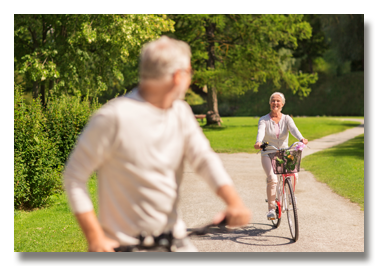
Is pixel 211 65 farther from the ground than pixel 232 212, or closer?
farther from the ground

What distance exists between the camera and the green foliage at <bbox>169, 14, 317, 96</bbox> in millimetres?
24203

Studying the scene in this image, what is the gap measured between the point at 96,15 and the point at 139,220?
14.4 m

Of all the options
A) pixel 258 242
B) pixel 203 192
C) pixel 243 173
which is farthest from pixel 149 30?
pixel 258 242

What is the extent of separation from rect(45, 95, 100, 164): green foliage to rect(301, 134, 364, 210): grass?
5631mm

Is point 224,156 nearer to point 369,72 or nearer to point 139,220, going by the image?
point 369,72

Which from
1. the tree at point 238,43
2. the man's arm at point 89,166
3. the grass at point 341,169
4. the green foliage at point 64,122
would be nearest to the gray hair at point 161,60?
the man's arm at point 89,166

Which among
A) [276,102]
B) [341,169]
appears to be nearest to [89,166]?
[276,102]

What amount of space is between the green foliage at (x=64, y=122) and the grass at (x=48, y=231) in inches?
60.2

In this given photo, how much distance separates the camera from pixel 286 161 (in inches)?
221

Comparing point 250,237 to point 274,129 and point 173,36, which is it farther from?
point 173,36

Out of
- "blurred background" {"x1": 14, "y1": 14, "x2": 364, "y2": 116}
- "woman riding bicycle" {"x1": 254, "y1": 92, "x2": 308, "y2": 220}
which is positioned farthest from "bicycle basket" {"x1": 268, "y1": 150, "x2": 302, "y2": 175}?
"blurred background" {"x1": 14, "y1": 14, "x2": 364, "y2": 116}

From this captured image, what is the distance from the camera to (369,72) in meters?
6.76

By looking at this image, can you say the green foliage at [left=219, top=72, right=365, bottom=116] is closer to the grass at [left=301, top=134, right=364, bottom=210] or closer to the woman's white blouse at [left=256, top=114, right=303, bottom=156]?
the grass at [left=301, top=134, right=364, bottom=210]

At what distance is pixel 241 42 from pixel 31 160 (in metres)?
20.1
